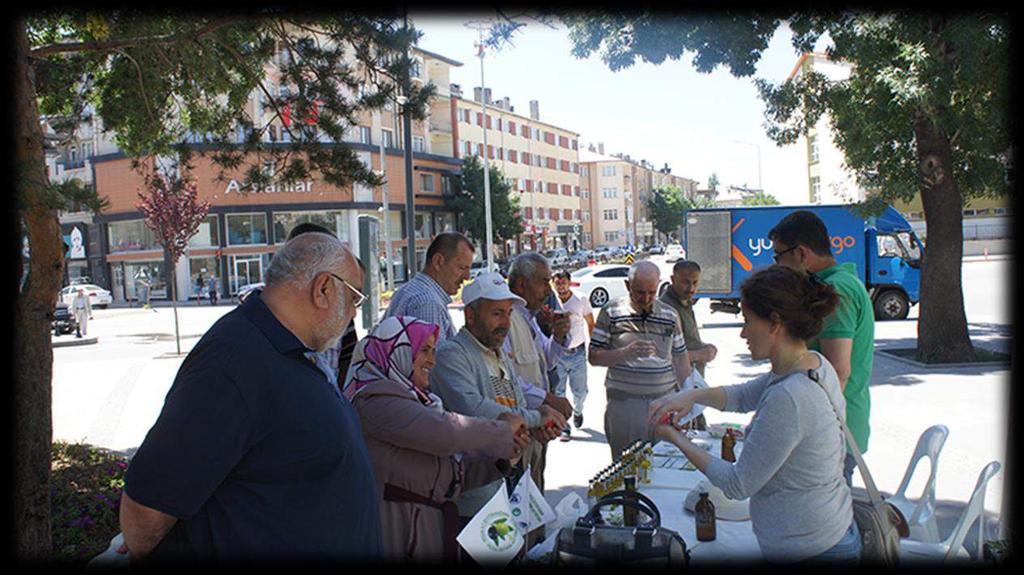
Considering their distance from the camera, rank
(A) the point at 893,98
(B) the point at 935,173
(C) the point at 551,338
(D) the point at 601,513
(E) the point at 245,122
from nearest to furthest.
A: (D) the point at 601,513
(C) the point at 551,338
(E) the point at 245,122
(A) the point at 893,98
(B) the point at 935,173

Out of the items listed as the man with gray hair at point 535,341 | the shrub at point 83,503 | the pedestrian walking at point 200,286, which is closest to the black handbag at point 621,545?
the man with gray hair at point 535,341

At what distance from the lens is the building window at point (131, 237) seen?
44.8m

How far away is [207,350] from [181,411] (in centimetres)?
16

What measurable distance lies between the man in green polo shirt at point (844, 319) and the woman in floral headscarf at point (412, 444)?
1.43 meters

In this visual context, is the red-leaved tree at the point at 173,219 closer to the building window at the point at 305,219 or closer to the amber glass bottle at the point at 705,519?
the amber glass bottle at the point at 705,519

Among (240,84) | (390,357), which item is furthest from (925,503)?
(240,84)

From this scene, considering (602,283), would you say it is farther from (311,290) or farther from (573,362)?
(311,290)

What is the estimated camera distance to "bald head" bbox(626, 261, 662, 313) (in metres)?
4.70

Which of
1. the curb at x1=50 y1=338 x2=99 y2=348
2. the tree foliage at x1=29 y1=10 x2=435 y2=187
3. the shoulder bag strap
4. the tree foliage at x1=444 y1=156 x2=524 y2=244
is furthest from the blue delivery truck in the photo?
the tree foliage at x1=444 y1=156 x2=524 y2=244

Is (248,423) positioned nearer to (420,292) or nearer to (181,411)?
(181,411)

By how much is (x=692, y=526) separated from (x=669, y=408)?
59 centimetres

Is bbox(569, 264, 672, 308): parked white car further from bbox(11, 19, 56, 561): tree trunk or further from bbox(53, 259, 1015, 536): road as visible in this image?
bbox(11, 19, 56, 561): tree trunk

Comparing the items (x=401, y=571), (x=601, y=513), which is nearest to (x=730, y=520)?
(x=601, y=513)

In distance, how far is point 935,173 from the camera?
34.8 ft
